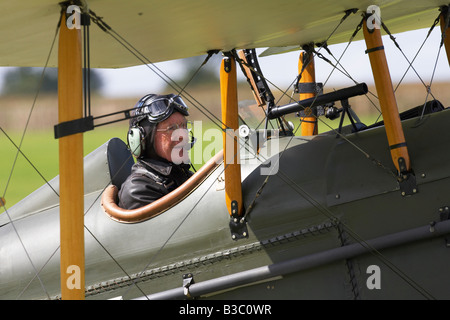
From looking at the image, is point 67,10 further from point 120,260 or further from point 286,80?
point 286,80

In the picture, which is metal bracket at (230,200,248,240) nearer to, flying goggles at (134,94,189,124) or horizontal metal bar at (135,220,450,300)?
horizontal metal bar at (135,220,450,300)

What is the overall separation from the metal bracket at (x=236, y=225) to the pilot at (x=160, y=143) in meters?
0.78

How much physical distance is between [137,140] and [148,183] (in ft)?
1.18

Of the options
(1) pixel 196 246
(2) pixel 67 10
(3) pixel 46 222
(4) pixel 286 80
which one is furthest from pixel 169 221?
(4) pixel 286 80

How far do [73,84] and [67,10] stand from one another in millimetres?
384

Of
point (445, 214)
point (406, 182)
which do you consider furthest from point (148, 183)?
point (445, 214)

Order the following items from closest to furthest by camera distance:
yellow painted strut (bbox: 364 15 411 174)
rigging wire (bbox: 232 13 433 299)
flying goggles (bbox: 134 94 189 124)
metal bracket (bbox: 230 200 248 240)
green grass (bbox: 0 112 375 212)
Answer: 1. rigging wire (bbox: 232 13 433 299)
2. yellow painted strut (bbox: 364 15 411 174)
3. metal bracket (bbox: 230 200 248 240)
4. flying goggles (bbox: 134 94 189 124)
5. green grass (bbox: 0 112 375 212)

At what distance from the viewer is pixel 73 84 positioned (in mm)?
3732

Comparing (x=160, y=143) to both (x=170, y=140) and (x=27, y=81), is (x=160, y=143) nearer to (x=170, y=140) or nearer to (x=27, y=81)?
(x=170, y=140)

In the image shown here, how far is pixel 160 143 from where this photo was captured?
514 cm

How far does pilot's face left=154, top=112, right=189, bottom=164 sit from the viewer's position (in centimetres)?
513

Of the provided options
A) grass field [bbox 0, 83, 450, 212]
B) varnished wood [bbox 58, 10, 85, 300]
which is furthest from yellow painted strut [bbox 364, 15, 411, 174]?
grass field [bbox 0, 83, 450, 212]

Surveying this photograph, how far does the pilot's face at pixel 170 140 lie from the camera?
16.8 feet

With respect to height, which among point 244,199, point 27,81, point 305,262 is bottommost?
point 305,262
